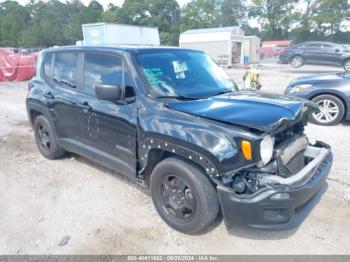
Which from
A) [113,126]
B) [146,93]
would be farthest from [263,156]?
[113,126]

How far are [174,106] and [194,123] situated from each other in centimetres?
38

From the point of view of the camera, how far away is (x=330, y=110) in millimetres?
6922

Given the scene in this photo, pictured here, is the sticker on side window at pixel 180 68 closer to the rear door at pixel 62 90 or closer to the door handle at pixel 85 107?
the door handle at pixel 85 107

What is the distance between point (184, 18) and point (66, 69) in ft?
258

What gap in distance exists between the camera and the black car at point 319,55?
18.7 metres

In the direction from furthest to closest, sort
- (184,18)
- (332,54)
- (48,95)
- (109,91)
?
(184,18), (332,54), (48,95), (109,91)

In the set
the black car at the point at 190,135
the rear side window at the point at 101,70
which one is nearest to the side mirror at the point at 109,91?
the black car at the point at 190,135

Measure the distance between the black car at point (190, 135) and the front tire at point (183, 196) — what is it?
0.01 metres

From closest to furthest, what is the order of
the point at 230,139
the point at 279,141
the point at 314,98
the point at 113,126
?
the point at 230,139, the point at 279,141, the point at 113,126, the point at 314,98

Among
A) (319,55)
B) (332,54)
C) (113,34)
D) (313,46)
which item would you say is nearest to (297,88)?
(332,54)

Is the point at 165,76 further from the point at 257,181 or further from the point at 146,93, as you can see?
the point at 257,181

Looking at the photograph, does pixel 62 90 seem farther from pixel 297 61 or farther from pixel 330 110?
pixel 297 61

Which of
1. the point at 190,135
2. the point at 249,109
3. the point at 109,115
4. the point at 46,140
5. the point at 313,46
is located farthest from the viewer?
the point at 313,46

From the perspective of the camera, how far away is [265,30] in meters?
73.8
